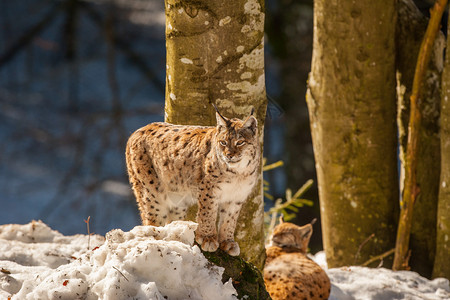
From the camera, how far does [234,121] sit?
2.48 meters

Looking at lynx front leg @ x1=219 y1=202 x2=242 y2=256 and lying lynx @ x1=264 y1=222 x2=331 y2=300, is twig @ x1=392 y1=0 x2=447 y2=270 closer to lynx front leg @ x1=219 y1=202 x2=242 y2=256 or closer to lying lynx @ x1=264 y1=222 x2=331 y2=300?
lying lynx @ x1=264 y1=222 x2=331 y2=300

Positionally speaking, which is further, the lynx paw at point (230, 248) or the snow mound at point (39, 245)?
the snow mound at point (39, 245)

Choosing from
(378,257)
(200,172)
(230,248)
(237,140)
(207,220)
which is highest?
(237,140)

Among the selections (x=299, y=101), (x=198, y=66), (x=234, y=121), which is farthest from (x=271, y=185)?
(x=234, y=121)

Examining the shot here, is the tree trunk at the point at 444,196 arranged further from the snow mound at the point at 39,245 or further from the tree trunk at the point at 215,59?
the snow mound at the point at 39,245

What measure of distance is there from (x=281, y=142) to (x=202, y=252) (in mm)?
5061

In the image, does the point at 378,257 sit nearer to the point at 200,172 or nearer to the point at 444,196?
the point at 444,196

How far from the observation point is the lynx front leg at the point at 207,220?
8.41 feet

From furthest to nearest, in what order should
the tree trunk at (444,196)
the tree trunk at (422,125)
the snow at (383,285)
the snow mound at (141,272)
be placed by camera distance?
1. the tree trunk at (422,125)
2. the tree trunk at (444,196)
3. the snow at (383,285)
4. the snow mound at (141,272)

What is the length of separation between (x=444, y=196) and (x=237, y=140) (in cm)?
249

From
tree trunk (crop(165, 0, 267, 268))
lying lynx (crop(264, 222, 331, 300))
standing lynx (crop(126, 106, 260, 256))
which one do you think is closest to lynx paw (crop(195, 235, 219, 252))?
standing lynx (crop(126, 106, 260, 256))

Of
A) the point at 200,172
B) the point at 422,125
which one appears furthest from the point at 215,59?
the point at 422,125

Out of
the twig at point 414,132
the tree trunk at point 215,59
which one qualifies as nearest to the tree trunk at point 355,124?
the twig at point 414,132

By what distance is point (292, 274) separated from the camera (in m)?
3.58
